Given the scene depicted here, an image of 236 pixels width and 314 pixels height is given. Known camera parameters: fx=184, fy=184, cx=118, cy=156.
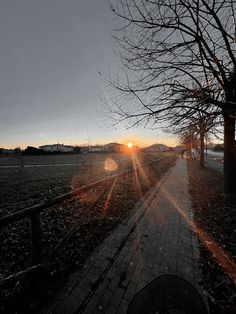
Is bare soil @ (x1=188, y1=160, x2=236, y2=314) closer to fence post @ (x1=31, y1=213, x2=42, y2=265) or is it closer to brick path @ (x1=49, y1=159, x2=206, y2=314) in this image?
brick path @ (x1=49, y1=159, x2=206, y2=314)

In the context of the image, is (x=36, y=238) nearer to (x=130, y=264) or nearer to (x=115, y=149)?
(x=130, y=264)

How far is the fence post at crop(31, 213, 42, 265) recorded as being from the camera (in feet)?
8.88

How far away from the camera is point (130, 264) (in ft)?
11.1

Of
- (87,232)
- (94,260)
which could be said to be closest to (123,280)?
(94,260)

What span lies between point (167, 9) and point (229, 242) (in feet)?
18.8

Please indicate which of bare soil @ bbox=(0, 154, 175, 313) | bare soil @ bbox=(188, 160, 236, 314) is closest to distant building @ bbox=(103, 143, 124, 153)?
bare soil @ bbox=(188, 160, 236, 314)

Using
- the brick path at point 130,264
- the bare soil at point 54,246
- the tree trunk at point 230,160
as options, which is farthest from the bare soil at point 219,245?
the bare soil at point 54,246

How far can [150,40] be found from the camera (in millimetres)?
5031

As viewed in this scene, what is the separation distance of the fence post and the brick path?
0.64 metres

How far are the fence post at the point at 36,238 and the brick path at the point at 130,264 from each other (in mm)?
644

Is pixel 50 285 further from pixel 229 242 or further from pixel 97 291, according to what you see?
pixel 229 242

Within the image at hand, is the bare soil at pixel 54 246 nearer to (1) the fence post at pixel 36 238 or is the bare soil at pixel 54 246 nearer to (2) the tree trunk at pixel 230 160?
(1) the fence post at pixel 36 238

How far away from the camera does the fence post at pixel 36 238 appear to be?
2707 mm

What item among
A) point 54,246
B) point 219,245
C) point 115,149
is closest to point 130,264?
point 54,246
